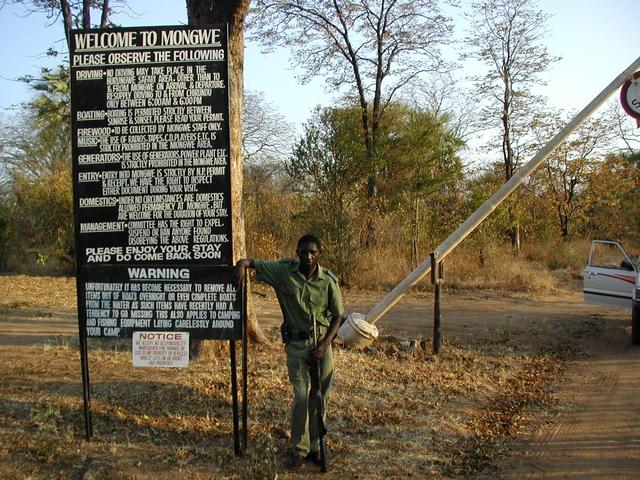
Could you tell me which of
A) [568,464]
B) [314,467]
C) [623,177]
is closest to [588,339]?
[568,464]

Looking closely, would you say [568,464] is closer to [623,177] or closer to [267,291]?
[267,291]

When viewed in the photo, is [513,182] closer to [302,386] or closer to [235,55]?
[235,55]

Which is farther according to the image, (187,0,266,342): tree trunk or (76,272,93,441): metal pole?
(187,0,266,342): tree trunk

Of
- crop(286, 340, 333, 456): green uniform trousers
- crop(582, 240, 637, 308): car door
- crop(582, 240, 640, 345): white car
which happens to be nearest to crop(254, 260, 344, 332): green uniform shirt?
crop(286, 340, 333, 456): green uniform trousers

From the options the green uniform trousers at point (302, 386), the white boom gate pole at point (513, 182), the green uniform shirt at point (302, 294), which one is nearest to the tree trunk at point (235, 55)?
the white boom gate pole at point (513, 182)

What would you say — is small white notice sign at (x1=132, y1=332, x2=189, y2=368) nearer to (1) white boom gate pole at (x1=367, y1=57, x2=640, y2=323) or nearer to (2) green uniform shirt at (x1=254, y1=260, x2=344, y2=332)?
(2) green uniform shirt at (x1=254, y1=260, x2=344, y2=332)

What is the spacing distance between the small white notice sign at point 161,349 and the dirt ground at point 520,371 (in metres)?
0.72

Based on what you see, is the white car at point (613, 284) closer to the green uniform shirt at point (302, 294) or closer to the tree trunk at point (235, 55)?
the tree trunk at point (235, 55)

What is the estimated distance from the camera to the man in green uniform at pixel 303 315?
4438 mm

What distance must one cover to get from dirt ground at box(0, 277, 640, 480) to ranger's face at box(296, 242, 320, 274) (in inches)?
60.5

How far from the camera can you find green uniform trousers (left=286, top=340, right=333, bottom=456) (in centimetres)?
446

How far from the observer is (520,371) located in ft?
26.2

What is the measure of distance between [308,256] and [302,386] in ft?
3.21

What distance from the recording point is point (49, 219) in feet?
61.2
